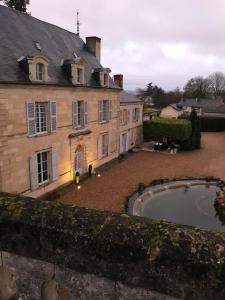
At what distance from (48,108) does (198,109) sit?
173ft

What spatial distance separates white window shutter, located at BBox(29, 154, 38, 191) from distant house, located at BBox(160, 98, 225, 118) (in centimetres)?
4191

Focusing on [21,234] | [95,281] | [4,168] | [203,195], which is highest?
[21,234]

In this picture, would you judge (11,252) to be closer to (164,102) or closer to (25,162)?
(25,162)

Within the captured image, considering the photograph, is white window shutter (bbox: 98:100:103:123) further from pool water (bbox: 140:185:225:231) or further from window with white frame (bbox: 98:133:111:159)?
pool water (bbox: 140:185:225:231)

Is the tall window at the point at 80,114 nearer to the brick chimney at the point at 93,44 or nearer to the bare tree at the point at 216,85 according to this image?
the brick chimney at the point at 93,44

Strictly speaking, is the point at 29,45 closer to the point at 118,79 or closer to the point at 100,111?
the point at 100,111

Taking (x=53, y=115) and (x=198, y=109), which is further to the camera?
(x=198, y=109)

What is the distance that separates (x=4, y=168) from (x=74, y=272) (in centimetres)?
1184

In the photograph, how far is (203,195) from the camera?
55.6ft

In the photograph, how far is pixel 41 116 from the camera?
15.5 metres

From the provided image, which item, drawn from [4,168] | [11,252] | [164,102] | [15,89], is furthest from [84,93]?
[164,102]

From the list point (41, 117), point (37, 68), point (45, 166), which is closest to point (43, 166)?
point (45, 166)

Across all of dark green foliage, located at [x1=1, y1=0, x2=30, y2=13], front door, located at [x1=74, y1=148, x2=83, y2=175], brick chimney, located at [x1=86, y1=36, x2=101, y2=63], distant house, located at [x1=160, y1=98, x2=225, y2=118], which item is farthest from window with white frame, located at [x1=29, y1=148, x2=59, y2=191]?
distant house, located at [x1=160, y1=98, x2=225, y2=118]

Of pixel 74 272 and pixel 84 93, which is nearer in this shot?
pixel 74 272
